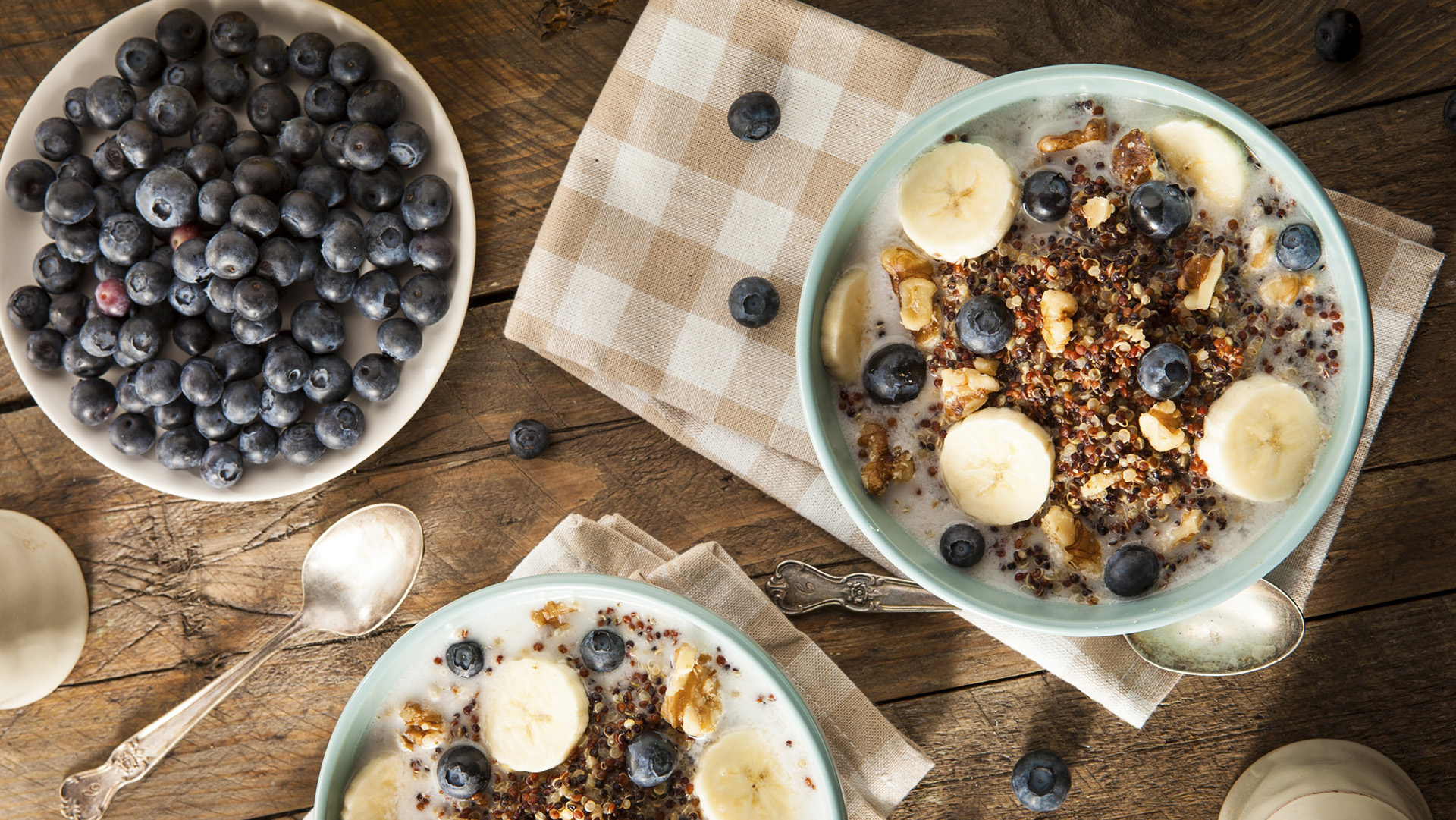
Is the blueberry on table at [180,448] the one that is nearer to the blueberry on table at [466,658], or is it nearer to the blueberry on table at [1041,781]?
the blueberry on table at [466,658]

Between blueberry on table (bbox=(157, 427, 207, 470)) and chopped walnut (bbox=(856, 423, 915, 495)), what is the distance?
975 millimetres

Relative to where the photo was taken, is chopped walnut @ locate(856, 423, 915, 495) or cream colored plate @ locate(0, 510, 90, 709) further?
cream colored plate @ locate(0, 510, 90, 709)

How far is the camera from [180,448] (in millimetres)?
1388

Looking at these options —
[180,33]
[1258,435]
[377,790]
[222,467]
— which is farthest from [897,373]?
[180,33]

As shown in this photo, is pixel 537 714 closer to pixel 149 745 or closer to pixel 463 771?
pixel 463 771

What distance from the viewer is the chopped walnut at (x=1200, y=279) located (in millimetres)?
1034

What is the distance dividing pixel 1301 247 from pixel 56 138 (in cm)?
165

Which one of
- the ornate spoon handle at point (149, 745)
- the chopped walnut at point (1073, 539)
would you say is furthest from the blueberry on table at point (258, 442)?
the chopped walnut at point (1073, 539)

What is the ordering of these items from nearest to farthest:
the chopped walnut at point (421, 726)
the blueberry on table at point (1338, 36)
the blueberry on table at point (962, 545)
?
the blueberry on table at point (962, 545) < the chopped walnut at point (421, 726) < the blueberry on table at point (1338, 36)

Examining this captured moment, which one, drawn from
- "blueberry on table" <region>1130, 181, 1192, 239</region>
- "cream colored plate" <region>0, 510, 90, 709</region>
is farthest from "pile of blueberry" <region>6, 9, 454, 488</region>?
"blueberry on table" <region>1130, 181, 1192, 239</region>

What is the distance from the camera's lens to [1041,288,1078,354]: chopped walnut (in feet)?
3.37

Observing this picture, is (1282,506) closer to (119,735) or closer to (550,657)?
(550,657)

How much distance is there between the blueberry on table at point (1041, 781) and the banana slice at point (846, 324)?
679 mm

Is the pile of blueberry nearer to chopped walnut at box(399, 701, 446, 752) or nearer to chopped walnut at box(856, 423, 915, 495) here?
chopped walnut at box(399, 701, 446, 752)
